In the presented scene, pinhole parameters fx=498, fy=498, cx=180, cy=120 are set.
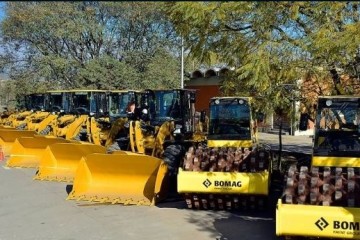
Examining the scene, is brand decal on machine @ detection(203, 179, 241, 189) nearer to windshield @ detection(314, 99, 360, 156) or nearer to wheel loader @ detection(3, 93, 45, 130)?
windshield @ detection(314, 99, 360, 156)

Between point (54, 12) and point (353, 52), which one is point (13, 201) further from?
point (54, 12)

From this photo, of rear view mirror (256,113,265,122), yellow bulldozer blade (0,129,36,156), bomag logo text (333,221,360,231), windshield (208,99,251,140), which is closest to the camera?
bomag logo text (333,221,360,231)

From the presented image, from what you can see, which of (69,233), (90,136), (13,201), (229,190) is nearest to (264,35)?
(229,190)

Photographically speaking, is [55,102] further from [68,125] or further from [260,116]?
[260,116]

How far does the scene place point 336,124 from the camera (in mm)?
8852

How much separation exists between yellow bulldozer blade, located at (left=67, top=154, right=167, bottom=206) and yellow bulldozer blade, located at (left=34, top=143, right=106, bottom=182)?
197 centimetres

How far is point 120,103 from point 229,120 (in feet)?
24.7

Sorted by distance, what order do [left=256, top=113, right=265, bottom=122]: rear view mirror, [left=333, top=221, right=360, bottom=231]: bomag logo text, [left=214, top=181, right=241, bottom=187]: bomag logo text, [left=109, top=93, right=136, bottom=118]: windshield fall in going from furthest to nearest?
[left=109, top=93, right=136, bottom=118]: windshield → [left=256, top=113, right=265, bottom=122]: rear view mirror → [left=214, top=181, right=241, bottom=187]: bomag logo text → [left=333, top=221, right=360, bottom=231]: bomag logo text

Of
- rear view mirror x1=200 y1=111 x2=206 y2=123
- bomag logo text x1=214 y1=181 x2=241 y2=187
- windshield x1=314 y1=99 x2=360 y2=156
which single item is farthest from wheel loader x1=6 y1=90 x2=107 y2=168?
windshield x1=314 y1=99 x2=360 y2=156

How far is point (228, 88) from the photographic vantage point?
12797 mm

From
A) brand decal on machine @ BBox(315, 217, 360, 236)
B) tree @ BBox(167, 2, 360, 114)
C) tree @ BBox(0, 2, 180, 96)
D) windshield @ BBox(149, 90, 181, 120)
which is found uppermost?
tree @ BBox(0, 2, 180, 96)

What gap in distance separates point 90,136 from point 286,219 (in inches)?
437

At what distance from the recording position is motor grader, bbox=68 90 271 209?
8.71 m

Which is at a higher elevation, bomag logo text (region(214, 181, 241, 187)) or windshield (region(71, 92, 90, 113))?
windshield (region(71, 92, 90, 113))
